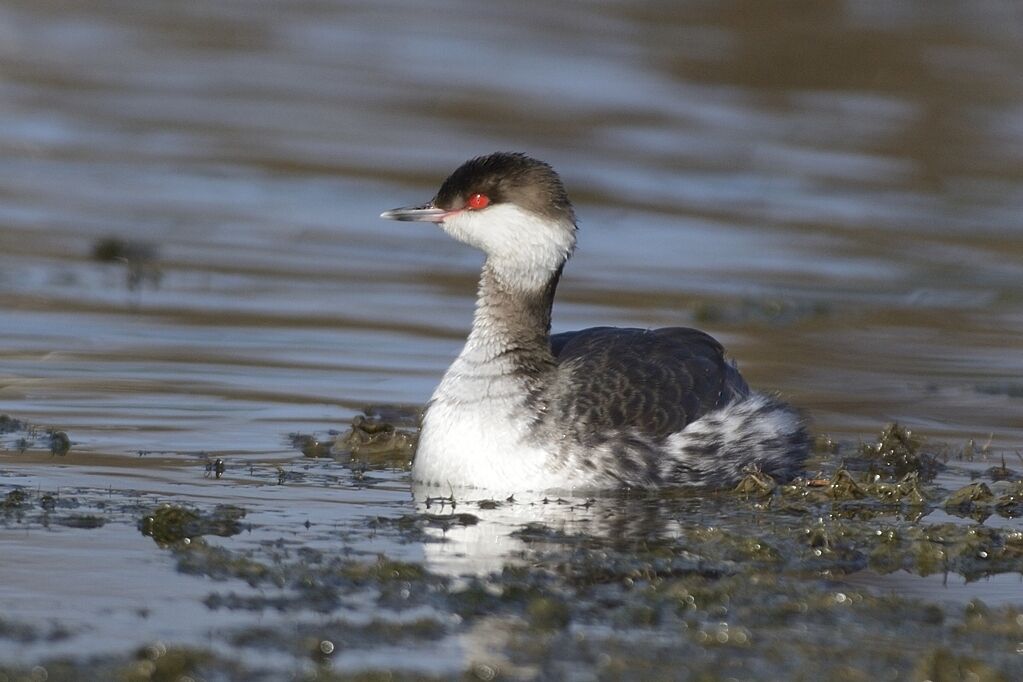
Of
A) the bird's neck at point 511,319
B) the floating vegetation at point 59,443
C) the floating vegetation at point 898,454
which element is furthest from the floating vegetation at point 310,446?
the floating vegetation at point 898,454

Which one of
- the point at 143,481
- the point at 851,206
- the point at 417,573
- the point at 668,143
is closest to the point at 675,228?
the point at 851,206

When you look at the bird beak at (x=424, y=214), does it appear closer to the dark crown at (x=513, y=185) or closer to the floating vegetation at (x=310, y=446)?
the dark crown at (x=513, y=185)

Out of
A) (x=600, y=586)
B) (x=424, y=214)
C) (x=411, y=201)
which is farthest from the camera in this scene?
(x=411, y=201)

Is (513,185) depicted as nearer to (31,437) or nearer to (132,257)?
(31,437)

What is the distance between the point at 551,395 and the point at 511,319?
533mm

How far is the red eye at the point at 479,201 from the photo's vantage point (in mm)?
9328

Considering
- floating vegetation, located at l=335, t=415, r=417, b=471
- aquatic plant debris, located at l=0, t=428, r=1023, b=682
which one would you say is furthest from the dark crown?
aquatic plant debris, located at l=0, t=428, r=1023, b=682

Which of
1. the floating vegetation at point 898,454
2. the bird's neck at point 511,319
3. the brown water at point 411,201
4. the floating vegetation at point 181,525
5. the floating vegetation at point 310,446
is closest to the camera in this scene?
the floating vegetation at point 181,525

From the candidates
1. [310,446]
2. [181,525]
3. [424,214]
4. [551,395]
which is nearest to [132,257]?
[310,446]

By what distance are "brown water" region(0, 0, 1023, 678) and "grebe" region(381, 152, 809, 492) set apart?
51 cm

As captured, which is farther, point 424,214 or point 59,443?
point 424,214

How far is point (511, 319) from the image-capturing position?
30.5 ft

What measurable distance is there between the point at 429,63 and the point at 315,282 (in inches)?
404

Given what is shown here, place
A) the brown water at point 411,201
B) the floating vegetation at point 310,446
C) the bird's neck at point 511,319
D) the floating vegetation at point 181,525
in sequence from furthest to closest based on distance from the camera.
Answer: the brown water at point 411,201, the floating vegetation at point 310,446, the bird's neck at point 511,319, the floating vegetation at point 181,525
